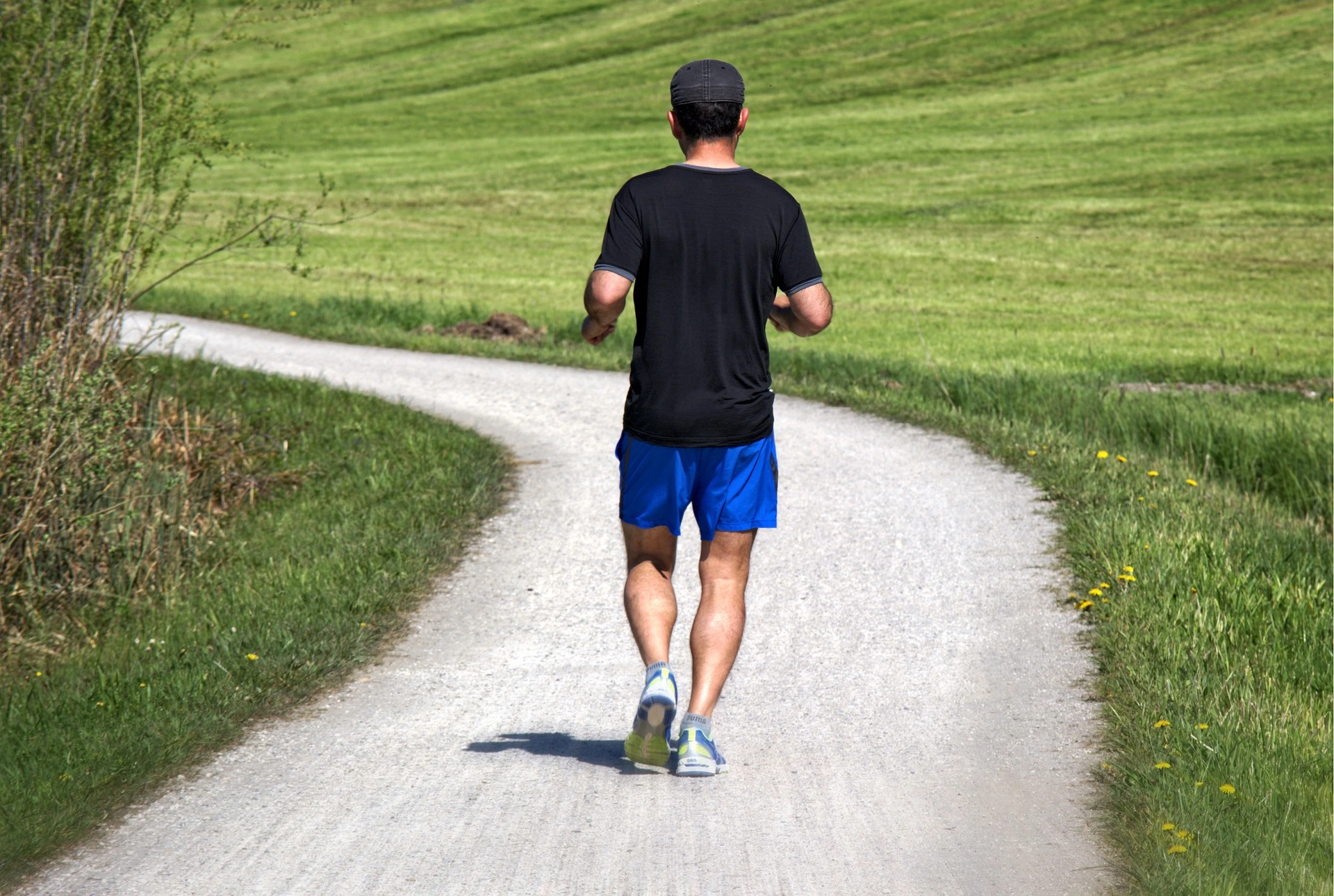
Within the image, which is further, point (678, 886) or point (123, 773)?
point (123, 773)

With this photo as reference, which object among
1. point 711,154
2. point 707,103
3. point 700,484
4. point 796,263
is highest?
point 707,103

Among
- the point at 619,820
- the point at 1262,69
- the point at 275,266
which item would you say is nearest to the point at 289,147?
the point at 275,266

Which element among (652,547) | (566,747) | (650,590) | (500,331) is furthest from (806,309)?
(500,331)

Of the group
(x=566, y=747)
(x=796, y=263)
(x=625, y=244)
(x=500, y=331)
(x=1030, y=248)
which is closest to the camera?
(x=625, y=244)

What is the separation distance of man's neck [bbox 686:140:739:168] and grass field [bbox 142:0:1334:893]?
2171 millimetres

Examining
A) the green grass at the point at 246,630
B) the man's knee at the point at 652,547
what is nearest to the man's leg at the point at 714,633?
the man's knee at the point at 652,547

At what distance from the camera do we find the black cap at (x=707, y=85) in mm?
→ 4230

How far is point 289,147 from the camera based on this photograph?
144 ft

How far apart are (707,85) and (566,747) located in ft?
7.09

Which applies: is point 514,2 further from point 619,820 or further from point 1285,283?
point 619,820

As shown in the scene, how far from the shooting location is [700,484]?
176 inches

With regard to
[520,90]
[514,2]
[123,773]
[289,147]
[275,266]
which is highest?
[514,2]

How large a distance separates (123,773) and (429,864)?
1.16 metres

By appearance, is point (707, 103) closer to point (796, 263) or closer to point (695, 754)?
point (796, 263)
